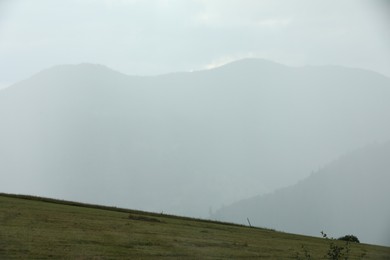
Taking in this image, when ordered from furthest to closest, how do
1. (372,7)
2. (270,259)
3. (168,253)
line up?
(372,7)
(270,259)
(168,253)

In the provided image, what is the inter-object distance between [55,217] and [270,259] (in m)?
Answer: 17.0

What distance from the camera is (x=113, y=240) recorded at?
28250 millimetres

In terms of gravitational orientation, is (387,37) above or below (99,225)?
above

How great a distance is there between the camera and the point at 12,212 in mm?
32938

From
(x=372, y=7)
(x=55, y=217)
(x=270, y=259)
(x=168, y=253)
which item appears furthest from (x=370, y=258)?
(x=55, y=217)

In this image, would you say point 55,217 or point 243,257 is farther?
point 55,217

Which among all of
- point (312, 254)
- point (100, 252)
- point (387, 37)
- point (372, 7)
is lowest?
point (100, 252)

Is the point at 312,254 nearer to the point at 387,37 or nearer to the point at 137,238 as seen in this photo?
the point at 137,238

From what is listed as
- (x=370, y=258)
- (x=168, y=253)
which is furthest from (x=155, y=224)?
(x=370, y=258)

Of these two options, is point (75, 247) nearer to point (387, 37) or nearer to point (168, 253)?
point (168, 253)

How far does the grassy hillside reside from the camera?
2409cm

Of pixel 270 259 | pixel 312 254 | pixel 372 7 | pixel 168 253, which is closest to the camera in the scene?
pixel 168 253

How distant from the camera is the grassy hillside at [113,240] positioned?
79.0 ft

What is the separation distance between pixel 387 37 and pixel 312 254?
28.0 metres
